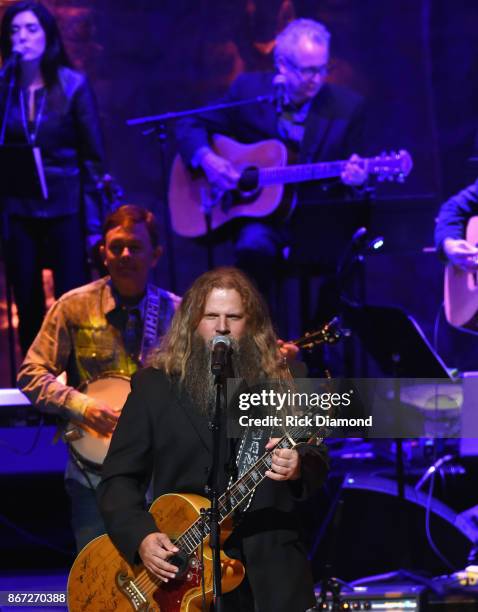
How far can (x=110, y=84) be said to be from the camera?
8.12 meters

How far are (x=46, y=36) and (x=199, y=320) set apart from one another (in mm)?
4042

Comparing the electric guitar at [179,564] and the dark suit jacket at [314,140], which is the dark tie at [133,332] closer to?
the dark suit jacket at [314,140]

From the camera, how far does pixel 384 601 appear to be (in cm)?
389

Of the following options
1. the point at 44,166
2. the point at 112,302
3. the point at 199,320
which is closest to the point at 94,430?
the point at 112,302

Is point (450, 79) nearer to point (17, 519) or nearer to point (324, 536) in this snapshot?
point (324, 536)

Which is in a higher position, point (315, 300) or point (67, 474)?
point (315, 300)

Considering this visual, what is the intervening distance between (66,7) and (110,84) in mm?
643

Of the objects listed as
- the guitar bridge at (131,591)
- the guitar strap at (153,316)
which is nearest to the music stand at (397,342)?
the guitar strap at (153,316)

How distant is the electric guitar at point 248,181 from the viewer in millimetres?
7352

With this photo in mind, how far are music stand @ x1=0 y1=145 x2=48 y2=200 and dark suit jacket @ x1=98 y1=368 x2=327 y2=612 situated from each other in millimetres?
2928

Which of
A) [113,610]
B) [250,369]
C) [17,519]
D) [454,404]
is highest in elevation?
[250,369]

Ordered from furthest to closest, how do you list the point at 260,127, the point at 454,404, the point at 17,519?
the point at 260,127, the point at 17,519, the point at 454,404

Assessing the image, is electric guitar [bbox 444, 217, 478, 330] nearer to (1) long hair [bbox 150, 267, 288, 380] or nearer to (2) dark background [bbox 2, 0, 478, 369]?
(2) dark background [bbox 2, 0, 478, 369]

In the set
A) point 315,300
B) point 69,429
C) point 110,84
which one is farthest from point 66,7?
point 69,429
